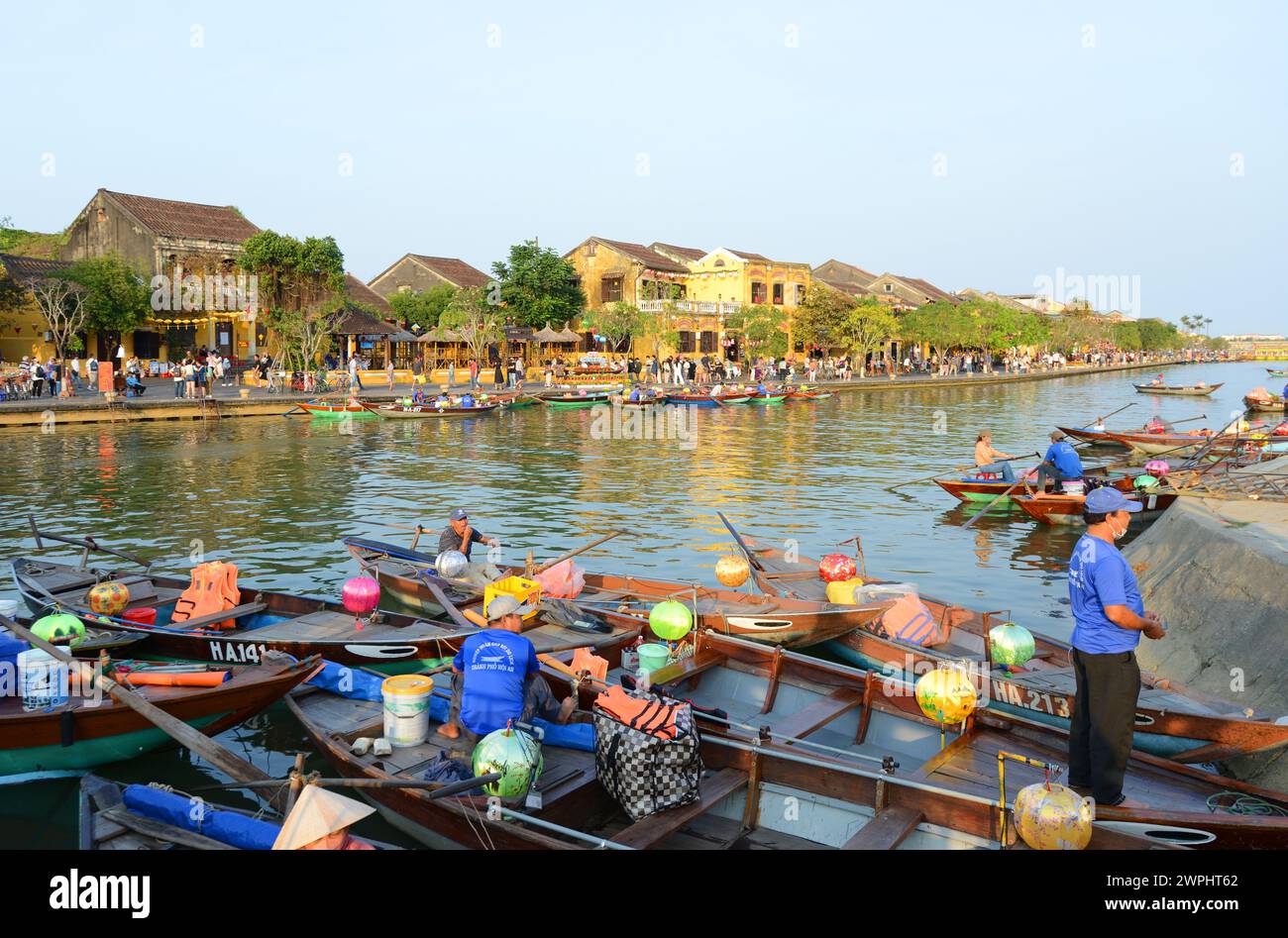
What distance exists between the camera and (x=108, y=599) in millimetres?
10594

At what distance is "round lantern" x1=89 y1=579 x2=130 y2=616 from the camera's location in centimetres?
1058

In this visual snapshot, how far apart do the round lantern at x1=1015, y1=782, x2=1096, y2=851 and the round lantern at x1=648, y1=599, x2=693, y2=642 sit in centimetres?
436

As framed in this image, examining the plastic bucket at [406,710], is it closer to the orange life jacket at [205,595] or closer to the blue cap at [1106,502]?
the orange life jacket at [205,595]

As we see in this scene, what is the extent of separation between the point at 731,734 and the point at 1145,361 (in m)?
138

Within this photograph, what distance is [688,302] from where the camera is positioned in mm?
62188

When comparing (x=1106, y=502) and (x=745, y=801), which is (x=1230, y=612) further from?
(x=745, y=801)

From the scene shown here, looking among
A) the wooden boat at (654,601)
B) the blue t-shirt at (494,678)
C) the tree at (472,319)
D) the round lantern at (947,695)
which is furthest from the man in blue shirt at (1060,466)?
the tree at (472,319)

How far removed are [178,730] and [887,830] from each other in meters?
5.09

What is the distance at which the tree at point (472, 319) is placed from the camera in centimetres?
4912

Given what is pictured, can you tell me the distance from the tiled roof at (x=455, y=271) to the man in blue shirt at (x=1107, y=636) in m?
59.1

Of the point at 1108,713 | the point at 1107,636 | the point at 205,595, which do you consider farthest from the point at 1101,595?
the point at 205,595

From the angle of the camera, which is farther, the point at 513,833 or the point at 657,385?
the point at 657,385
